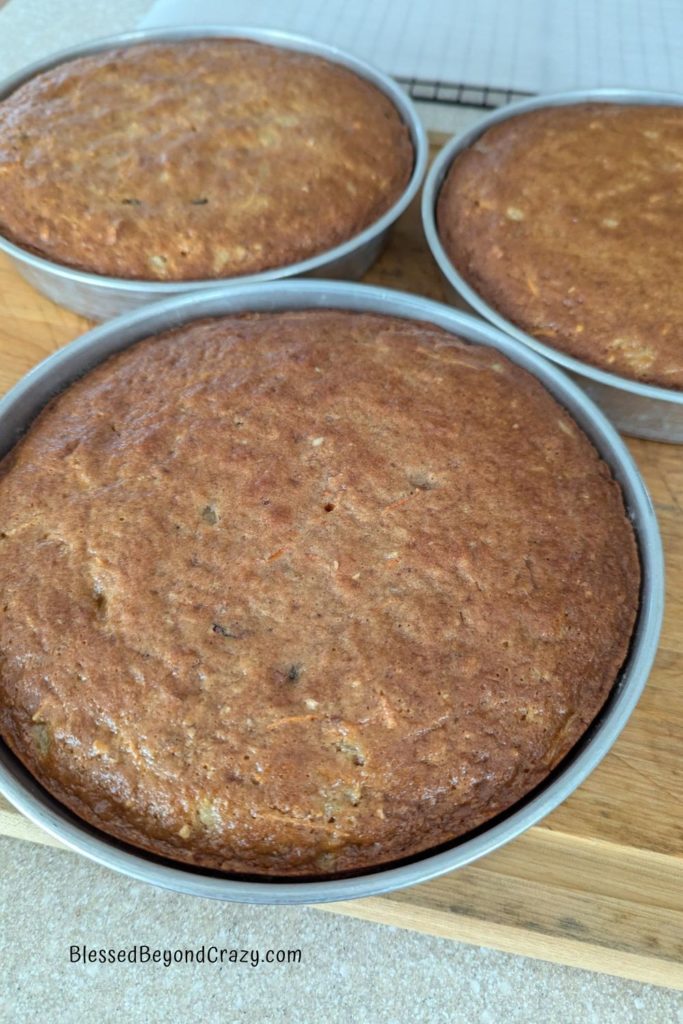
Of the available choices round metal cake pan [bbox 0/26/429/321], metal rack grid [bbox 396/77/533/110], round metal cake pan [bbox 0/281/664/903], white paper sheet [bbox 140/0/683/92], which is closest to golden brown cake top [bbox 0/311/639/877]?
round metal cake pan [bbox 0/281/664/903]

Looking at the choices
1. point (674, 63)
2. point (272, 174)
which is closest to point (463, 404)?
point (272, 174)

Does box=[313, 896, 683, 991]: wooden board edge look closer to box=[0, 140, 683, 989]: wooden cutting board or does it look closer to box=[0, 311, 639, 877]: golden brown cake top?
box=[0, 140, 683, 989]: wooden cutting board

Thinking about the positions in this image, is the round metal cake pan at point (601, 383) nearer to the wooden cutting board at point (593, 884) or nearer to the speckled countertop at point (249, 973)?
the wooden cutting board at point (593, 884)

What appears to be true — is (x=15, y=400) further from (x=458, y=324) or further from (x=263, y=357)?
(x=458, y=324)

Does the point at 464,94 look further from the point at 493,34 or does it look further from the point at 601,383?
the point at 601,383

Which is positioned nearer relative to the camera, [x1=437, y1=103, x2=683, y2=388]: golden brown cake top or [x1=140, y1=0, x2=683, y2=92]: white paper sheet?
[x1=437, y1=103, x2=683, y2=388]: golden brown cake top
